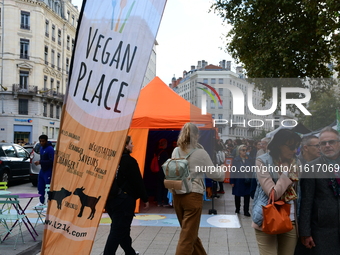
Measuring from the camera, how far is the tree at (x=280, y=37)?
57.1 ft

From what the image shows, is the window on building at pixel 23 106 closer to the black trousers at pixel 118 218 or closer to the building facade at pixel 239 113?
the building facade at pixel 239 113

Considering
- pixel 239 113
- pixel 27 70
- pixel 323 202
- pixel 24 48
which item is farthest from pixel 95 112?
pixel 24 48

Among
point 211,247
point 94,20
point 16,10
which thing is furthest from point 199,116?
point 16,10

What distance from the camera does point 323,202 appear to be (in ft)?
12.1

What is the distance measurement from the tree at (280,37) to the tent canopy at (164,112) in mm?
7000

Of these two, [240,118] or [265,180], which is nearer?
[265,180]

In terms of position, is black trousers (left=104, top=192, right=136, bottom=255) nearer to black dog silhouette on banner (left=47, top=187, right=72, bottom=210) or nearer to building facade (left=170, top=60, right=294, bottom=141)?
building facade (left=170, top=60, right=294, bottom=141)

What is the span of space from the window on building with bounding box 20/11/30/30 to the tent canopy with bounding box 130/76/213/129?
43.6m

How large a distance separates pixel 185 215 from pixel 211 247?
7.20ft

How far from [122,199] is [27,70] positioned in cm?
5029

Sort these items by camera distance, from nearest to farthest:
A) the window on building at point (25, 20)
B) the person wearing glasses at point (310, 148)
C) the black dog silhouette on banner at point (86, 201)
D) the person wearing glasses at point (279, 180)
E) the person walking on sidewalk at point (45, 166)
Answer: the black dog silhouette on banner at point (86, 201) → the person wearing glasses at point (279, 180) → the person wearing glasses at point (310, 148) → the person walking on sidewalk at point (45, 166) → the window on building at point (25, 20)

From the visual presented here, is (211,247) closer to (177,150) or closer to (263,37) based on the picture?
(177,150)

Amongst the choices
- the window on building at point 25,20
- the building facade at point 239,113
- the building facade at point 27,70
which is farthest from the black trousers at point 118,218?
the window on building at point 25,20

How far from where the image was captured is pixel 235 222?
29.7ft
